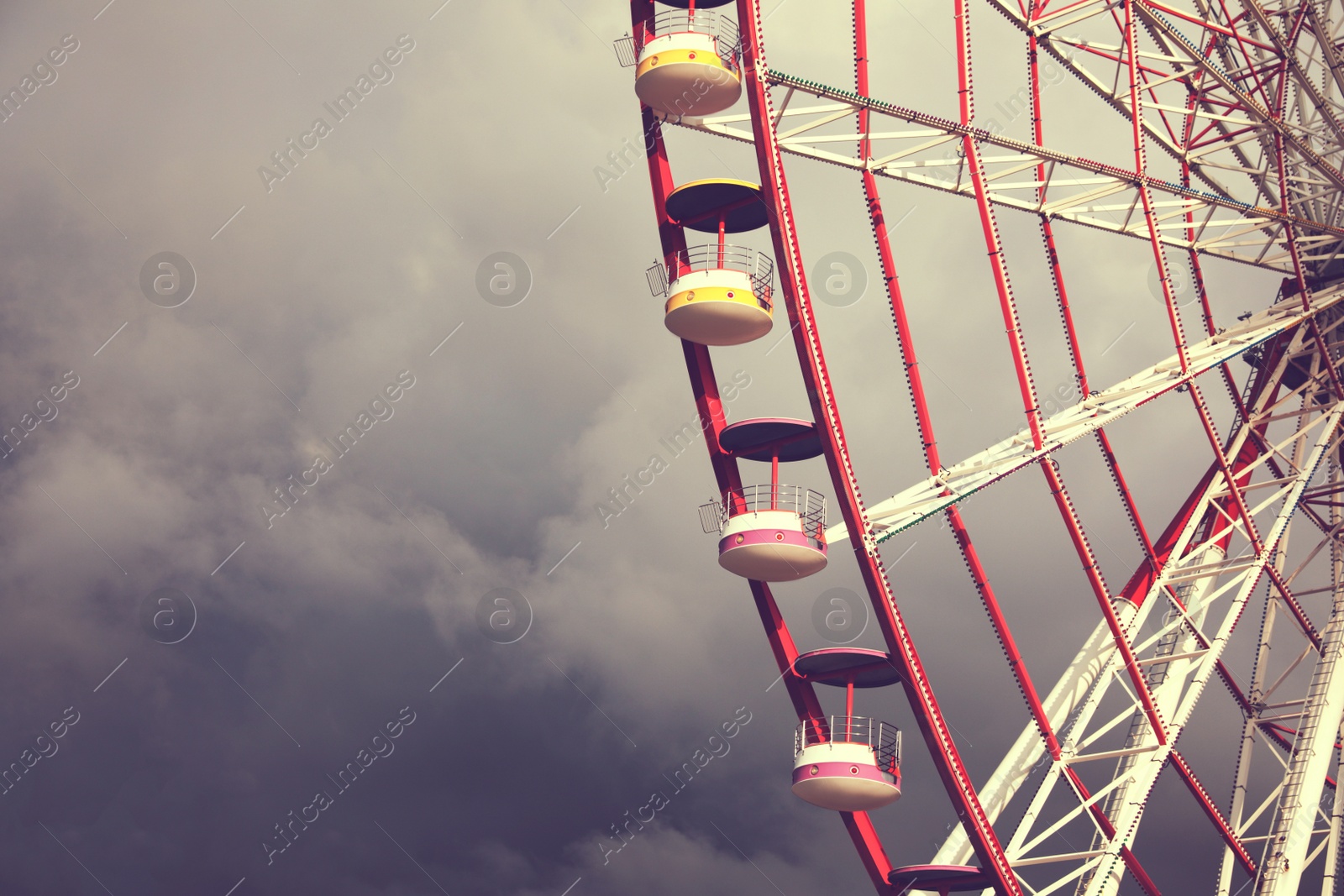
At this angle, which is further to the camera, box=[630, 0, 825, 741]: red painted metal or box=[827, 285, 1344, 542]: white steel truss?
box=[630, 0, 825, 741]: red painted metal

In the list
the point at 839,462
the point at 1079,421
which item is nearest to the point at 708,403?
the point at 839,462

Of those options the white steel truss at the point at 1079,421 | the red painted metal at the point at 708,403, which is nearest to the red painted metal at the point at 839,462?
the white steel truss at the point at 1079,421

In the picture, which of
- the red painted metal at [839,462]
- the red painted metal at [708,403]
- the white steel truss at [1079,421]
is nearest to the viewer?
the red painted metal at [839,462]

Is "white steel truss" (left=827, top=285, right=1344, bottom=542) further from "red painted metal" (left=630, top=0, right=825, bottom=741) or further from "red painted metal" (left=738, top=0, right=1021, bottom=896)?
"red painted metal" (left=630, top=0, right=825, bottom=741)

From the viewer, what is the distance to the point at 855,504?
26266 millimetres

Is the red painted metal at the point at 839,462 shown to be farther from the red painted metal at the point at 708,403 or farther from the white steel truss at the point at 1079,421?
the red painted metal at the point at 708,403

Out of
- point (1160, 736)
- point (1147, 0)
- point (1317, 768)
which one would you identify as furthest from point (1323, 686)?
point (1147, 0)

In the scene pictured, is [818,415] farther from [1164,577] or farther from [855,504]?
[1164,577]

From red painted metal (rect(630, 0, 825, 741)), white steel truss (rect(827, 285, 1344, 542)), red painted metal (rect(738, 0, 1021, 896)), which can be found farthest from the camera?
red painted metal (rect(630, 0, 825, 741))

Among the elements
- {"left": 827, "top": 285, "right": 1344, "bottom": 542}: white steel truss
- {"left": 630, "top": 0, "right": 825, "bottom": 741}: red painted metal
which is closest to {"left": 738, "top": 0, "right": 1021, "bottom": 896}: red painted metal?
{"left": 827, "top": 285, "right": 1344, "bottom": 542}: white steel truss

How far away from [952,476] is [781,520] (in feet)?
11.9

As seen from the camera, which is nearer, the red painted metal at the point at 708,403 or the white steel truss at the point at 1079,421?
the white steel truss at the point at 1079,421

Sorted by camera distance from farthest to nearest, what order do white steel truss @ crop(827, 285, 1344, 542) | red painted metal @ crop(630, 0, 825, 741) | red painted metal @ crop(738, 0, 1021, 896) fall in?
red painted metal @ crop(630, 0, 825, 741), white steel truss @ crop(827, 285, 1344, 542), red painted metal @ crop(738, 0, 1021, 896)

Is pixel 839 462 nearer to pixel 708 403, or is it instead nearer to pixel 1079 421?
pixel 708 403
